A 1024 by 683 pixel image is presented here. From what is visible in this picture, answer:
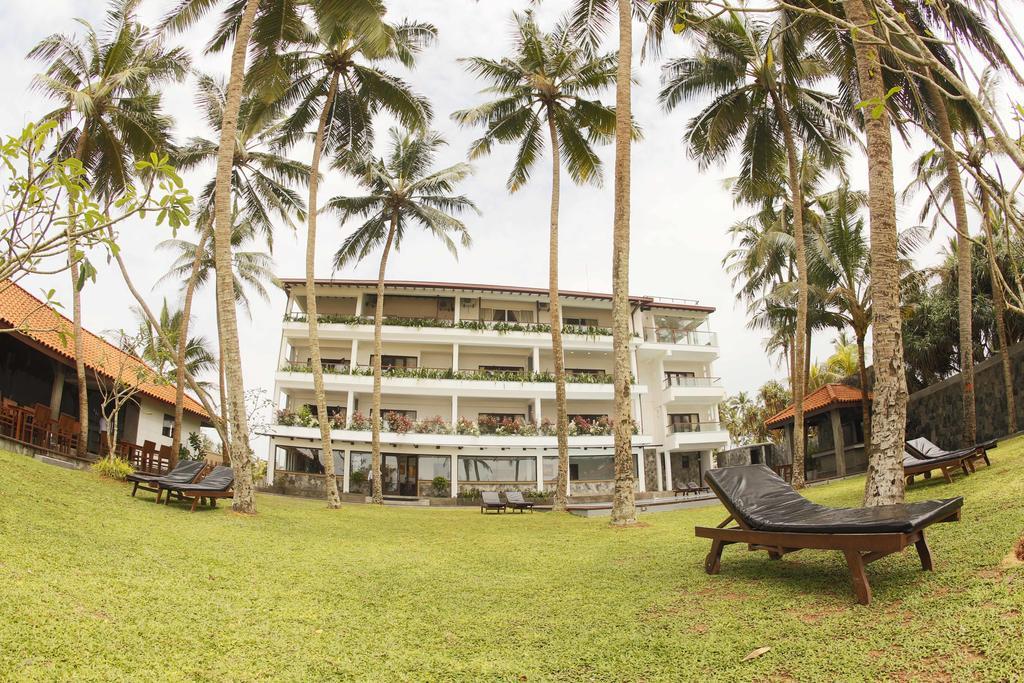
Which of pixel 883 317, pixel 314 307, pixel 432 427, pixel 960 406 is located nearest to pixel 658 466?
pixel 432 427

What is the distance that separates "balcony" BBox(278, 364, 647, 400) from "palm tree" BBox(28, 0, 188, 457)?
33.7 feet

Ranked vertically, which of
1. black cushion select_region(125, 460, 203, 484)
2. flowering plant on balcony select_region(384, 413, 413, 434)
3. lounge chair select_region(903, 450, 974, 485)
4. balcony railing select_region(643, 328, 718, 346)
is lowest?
black cushion select_region(125, 460, 203, 484)

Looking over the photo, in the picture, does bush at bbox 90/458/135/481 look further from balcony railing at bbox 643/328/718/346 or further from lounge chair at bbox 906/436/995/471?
balcony railing at bbox 643/328/718/346

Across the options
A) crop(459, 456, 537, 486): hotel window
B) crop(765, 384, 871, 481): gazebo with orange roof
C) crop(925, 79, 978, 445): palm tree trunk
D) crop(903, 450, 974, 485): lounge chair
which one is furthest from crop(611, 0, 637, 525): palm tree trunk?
crop(459, 456, 537, 486): hotel window

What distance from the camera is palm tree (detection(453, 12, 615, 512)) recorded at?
16562 mm

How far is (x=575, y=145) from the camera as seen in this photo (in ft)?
59.2

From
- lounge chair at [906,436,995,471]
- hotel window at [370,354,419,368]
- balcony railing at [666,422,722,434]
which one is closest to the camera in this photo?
lounge chair at [906,436,995,471]

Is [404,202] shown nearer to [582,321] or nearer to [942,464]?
[582,321]

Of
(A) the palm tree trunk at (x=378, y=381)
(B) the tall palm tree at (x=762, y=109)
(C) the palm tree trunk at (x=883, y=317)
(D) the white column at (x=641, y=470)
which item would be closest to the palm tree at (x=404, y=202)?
(A) the palm tree trunk at (x=378, y=381)

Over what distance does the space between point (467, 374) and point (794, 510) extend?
71.9 ft

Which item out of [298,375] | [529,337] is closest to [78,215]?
[298,375]

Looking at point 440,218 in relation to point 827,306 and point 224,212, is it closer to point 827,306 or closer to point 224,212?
point 224,212

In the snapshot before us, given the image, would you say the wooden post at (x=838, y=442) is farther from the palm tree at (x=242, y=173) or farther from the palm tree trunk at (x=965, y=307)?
the palm tree at (x=242, y=173)

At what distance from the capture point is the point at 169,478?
11.3 metres
